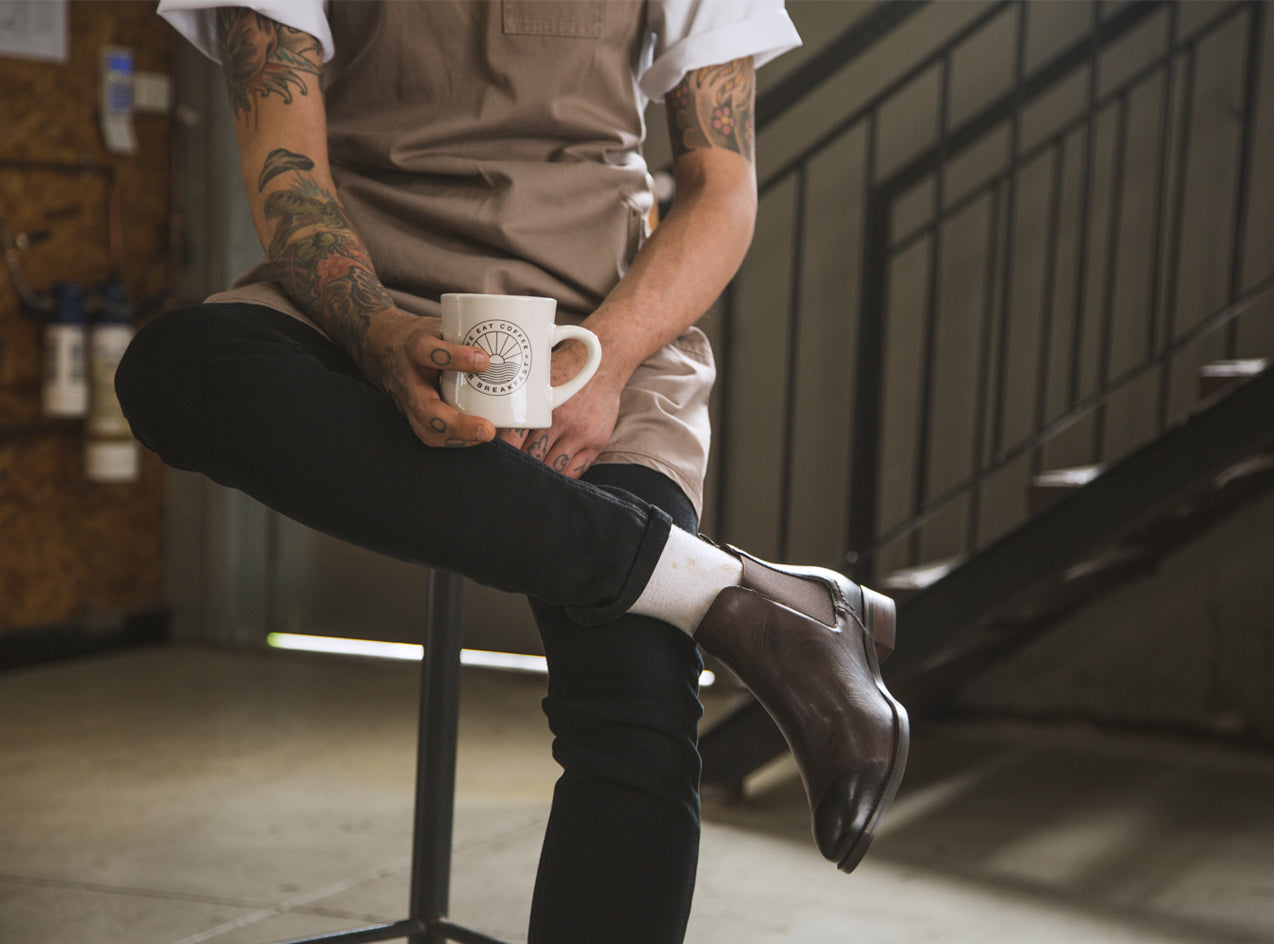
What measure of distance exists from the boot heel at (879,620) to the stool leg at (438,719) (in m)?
0.46

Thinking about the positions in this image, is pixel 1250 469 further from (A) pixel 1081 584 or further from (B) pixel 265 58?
(B) pixel 265 58

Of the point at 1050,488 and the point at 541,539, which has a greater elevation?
the point at 541,539

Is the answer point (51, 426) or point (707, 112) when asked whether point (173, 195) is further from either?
point (707, 112)

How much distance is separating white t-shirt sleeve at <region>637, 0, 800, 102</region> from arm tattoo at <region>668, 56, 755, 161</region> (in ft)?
0.06

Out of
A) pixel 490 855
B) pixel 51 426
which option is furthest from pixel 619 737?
pixel 51 426

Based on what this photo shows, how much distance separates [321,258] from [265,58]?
0.24 metres

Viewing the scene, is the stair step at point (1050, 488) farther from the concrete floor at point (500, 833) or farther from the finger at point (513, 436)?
the finger at point (513, 436)

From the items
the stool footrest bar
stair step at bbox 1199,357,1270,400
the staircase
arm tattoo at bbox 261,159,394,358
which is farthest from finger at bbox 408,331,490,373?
stair step at bbox 1199,357,1270,400

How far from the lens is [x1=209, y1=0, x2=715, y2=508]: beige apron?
1193mm

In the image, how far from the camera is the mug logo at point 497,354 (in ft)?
3.20

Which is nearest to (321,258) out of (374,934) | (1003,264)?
(374,934)

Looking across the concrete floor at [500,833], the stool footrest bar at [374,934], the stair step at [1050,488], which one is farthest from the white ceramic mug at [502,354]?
the stair step at [1050,488]

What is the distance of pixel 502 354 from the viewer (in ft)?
3.21

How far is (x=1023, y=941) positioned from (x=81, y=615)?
9.35 ft
